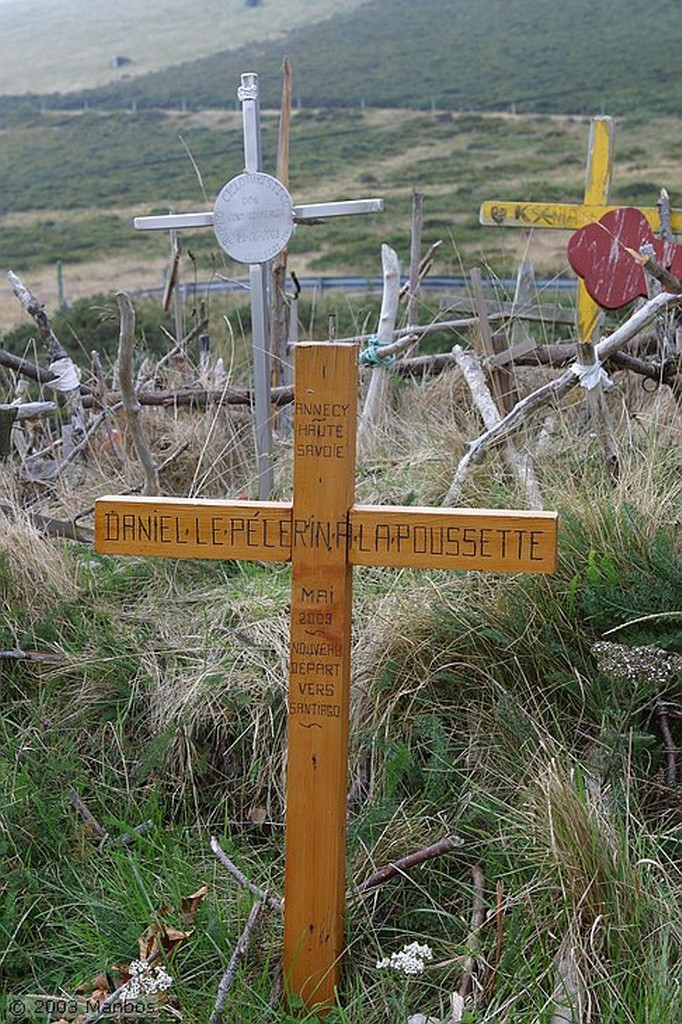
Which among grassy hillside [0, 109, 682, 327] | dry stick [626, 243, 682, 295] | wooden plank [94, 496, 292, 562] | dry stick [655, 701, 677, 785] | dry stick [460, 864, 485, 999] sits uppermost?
dry stick [626, 243, 682, 295]

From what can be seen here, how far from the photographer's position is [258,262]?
17.5 feet

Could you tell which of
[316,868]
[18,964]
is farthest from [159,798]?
[316,868]

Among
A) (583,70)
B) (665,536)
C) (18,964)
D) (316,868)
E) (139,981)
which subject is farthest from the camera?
(583,70)

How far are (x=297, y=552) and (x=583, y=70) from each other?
59.2m

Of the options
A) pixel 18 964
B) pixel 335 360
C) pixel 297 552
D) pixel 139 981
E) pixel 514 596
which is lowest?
pixel 18 964

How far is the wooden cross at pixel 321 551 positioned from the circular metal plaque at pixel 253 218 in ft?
8.79

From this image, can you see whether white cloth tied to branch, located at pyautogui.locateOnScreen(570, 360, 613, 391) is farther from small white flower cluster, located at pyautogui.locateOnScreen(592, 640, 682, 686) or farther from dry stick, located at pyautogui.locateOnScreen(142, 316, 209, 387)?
dry stick, located at pyautogui.locateOnScreen(142, 316, 209, 387)

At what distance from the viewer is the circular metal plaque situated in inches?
206

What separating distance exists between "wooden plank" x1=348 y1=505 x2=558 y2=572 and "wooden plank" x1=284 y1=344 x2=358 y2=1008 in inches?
2.4

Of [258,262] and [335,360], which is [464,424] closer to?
[258,262]

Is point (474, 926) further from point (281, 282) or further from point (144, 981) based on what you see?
point (281, 282)

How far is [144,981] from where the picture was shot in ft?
8.43

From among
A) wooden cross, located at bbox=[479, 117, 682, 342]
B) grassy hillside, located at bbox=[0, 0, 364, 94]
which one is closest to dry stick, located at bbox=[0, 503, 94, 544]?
wooden cross, located at bbox=[479, 117, 682, 342]

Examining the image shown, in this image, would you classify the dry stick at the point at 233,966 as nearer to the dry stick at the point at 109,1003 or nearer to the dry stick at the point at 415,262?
the dry stick at the point at 109,1003
